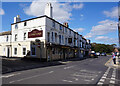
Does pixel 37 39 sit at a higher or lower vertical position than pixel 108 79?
higher

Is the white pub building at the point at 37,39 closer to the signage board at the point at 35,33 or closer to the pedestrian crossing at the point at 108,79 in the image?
the signage board at the point at 35,33

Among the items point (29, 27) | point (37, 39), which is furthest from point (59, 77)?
point (29, 27)

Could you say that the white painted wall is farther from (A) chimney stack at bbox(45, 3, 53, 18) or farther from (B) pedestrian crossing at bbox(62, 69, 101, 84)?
(B) pedestrian crossing at bbox(62, 69, 101, 84)

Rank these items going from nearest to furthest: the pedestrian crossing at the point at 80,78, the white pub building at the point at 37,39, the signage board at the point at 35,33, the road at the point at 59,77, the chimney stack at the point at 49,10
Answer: the road at the point at 59,77
the pedestrian crossing at the point at 80,78
the white pub building at the point at 37,39
the signage board at the point at 35,33
the chimney stack at the point at 49,10

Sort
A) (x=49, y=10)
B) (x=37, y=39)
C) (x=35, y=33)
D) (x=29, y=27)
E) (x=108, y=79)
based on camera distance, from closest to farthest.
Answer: (x=108, y=79), (x=37, y=39), (x=35, y=33), (x=29, y=27), (x=49, y=10)

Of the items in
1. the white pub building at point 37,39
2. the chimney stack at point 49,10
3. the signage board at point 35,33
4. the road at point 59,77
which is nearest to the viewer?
the road at point 59,77

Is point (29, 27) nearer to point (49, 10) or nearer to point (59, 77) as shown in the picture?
point (49, 10)

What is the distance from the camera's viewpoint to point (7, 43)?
25109 mm

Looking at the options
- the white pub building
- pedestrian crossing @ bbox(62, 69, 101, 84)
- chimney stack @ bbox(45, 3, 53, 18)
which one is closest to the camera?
pedestrian crossing @ bbox(62, 69, 101, 84)

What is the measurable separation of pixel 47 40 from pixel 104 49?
73633mm

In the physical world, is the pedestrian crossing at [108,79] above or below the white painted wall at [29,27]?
below

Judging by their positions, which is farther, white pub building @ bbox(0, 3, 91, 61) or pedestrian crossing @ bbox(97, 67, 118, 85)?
white pub building @ bbox(0, 3, 91, 61)

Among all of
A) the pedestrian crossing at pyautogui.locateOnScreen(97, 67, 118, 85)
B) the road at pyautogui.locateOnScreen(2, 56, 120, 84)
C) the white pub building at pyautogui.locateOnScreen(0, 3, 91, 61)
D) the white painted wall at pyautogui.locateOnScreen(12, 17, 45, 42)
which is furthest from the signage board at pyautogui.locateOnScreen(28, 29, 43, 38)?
the pedestrian crossing at pyautogui.locateOnScreen(97, 67, 118, 85)

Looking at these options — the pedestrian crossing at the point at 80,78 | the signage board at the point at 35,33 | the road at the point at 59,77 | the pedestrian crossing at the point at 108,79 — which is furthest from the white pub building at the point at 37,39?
the pedestrian crossing at the point at 108,79
